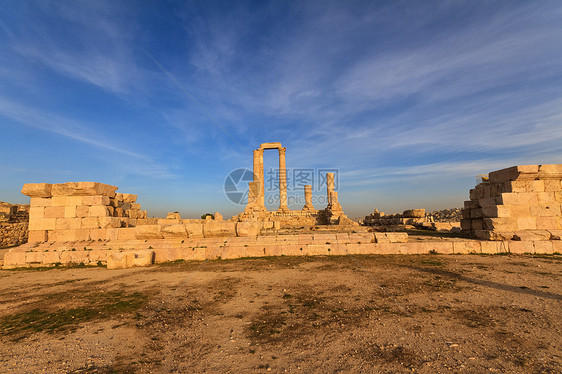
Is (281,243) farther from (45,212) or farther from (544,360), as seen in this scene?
(45,212)

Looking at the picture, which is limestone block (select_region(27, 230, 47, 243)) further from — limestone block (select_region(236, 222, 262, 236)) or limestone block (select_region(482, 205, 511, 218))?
limestone block (select_region(482, 205, 511, 218))

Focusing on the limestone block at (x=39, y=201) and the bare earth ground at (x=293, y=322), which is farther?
the limestone block at (x=39, y=201)

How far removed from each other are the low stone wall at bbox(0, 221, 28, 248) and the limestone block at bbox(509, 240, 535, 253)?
2592cm

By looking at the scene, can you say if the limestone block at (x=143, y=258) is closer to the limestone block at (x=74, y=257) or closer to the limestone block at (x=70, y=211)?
the limestone block at (x=74, y=257)

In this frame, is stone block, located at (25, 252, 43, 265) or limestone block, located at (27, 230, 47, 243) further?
limestone block, located at (27, 230, 47, 243)

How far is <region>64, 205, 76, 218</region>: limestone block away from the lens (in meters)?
9.70

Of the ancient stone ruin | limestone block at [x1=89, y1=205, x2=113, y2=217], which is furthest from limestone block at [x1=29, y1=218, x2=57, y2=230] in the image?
limestone block at [x1=89, y1=205, x2=113, y2=217]

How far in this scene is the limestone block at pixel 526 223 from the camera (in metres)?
9.03

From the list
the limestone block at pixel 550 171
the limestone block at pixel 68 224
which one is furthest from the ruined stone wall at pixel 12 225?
the limestone block at pixel 550 171

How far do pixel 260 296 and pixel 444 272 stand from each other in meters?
4.66

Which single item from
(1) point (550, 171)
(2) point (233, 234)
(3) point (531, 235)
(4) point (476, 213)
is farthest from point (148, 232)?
(1) point (550, 171)

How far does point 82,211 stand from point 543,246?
1663 centimetres

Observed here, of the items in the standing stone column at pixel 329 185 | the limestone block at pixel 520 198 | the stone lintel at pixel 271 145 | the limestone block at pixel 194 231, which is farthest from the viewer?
the stone lintel at pixel 271 145

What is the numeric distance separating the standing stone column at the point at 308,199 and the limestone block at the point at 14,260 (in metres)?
24.0
